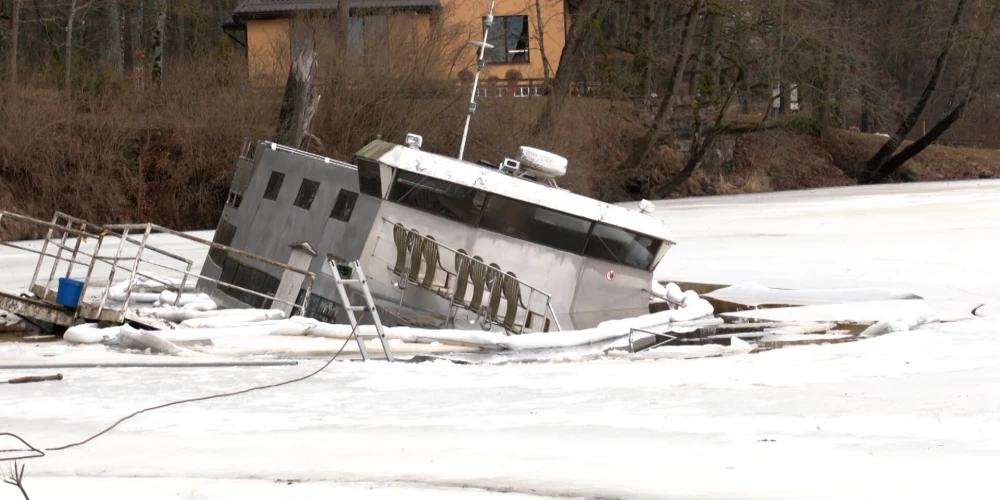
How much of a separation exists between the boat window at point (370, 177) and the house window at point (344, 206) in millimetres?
244

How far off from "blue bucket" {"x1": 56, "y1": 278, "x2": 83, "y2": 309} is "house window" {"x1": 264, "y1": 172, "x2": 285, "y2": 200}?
9.76 feet

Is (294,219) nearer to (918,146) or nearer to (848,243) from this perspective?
(848,243)

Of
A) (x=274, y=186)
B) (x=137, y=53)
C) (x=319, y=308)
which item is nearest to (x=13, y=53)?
(x=137, y=53)

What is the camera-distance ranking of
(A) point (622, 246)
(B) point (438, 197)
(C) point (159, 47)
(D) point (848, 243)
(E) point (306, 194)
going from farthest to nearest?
1. (C) point (159, 47)
2. (D) point (848, 243)
3. (E) point (306, 194)
4. (A) point (622, 246)
5. (B) point (438, 197)

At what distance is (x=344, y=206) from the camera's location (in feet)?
43.7

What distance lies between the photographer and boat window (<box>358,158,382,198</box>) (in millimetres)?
12844

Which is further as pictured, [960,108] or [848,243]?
[960,108]

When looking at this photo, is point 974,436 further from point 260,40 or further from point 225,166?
point 260,40

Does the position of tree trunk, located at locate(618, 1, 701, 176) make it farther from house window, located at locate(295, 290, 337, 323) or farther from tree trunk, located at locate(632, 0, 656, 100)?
house window, located at locate(295, 290, 337, 323)

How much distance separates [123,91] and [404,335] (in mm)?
22011

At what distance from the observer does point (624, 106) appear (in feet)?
127

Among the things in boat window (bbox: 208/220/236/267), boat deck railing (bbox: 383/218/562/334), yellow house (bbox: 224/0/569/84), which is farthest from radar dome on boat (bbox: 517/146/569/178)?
yellow house (bbox: 224/0/569/84)

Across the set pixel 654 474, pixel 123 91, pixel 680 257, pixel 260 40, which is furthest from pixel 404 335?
pixel 260 40

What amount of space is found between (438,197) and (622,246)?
2168 millimetres
